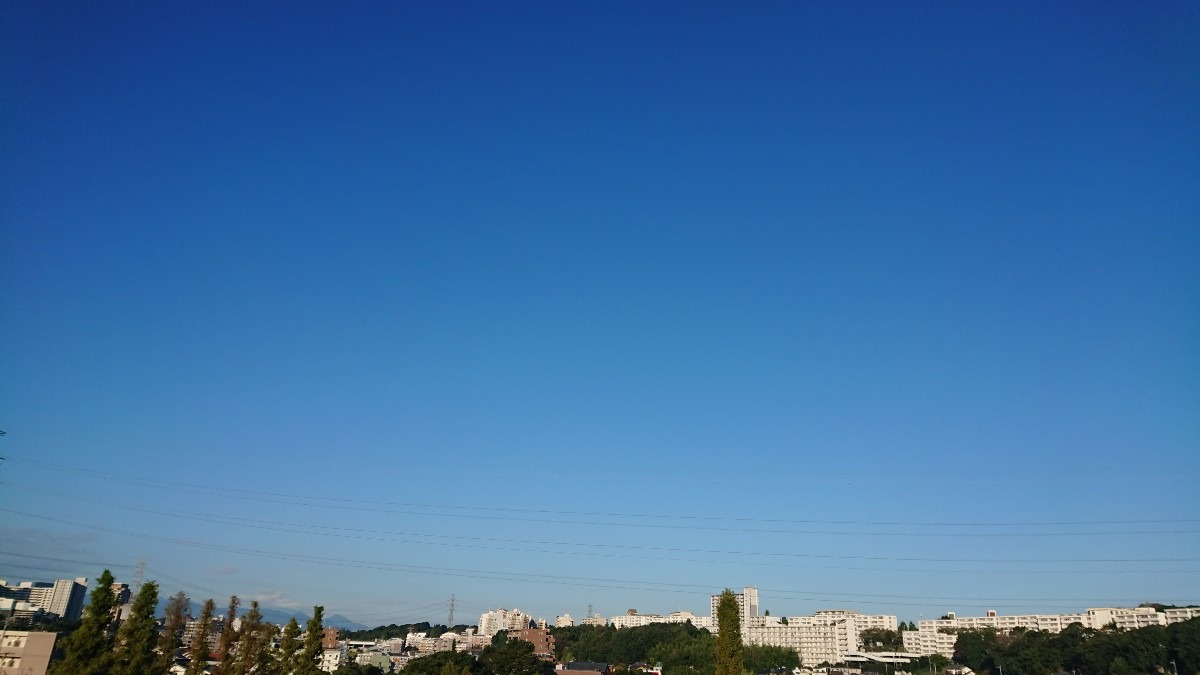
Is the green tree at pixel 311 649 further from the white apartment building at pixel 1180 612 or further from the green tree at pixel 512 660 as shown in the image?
the white apartment building at pixel 1180 612

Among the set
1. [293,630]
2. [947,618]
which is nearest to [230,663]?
[293,630]

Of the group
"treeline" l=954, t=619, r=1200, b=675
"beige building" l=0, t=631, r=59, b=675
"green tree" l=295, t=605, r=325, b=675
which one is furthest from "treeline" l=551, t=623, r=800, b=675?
"beige building" l=0, t=631, r=59, b=675

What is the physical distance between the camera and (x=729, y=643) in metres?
48.8

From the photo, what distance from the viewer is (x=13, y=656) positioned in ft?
112

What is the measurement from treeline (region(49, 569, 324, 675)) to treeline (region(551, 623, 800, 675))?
232 feet

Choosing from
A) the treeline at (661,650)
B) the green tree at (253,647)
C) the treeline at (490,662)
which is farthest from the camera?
the treeline at (661,650)

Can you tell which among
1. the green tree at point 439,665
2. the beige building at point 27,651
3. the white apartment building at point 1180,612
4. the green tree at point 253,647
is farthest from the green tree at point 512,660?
the white apartment building at point 1180,612

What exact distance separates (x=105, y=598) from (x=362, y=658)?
321 feet

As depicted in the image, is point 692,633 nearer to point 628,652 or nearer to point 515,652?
point 628,652

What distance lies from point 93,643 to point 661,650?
347 ft

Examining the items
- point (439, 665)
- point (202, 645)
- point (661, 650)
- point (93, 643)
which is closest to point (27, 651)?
point (202, 645)

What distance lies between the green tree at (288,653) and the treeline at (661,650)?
70489mm

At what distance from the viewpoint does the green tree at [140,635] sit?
29125 millimetres

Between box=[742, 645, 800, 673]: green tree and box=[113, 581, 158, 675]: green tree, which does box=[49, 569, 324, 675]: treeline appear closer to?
box=[113, 581, 158, 675]: green tree
